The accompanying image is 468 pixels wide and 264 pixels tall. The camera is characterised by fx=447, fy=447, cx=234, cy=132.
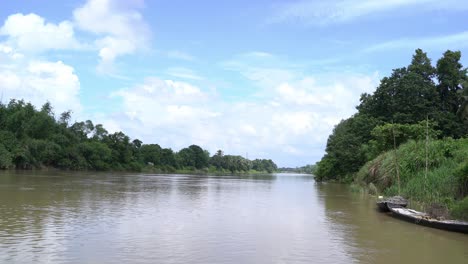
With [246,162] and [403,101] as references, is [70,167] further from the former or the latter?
[246,162]

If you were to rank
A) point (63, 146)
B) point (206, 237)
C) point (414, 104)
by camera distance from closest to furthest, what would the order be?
point (206, 237) → point (414, 104) → point (63, 146)

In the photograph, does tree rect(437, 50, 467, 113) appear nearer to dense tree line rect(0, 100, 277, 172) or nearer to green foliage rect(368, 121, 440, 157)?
green foliage rect(368, 121, 440, 157)

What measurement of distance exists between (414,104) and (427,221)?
34.7m

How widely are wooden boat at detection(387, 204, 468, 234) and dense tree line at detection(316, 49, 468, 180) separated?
23935 millimetres

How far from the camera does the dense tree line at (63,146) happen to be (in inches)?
3004

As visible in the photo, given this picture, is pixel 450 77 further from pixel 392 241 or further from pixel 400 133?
pixel 392 241

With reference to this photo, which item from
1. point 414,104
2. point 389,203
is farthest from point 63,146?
point 389,203

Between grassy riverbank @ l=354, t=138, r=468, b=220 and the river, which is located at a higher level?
grassy riverbank @ l=354, t=138, r=468, b=220

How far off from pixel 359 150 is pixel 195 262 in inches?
1734

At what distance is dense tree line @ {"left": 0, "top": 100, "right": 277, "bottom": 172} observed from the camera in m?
76.3

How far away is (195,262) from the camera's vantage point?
33.8 feet

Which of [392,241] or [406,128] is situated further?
[406,128]

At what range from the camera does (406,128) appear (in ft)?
128

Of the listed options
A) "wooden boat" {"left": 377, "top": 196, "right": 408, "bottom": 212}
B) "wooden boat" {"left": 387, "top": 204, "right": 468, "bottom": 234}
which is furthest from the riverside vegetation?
"wooden boat" {"left": 387, "top": 204, "right": 468, "bottom": 234}
